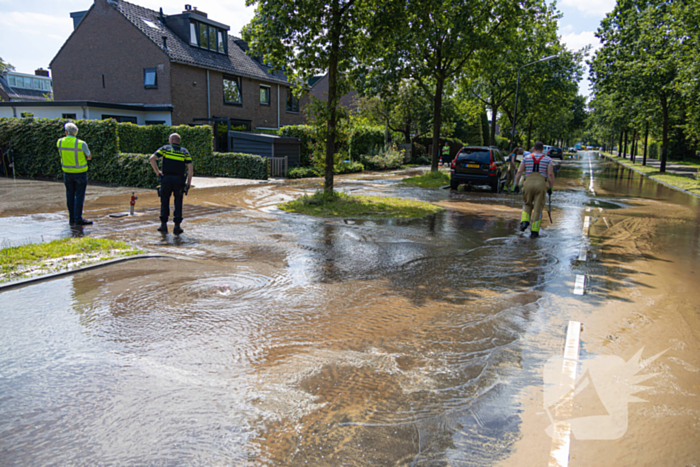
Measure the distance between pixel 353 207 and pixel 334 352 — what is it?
9.06 m

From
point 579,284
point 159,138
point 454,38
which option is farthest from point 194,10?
point 579,284

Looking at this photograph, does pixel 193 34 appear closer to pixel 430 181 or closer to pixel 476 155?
pixel 430 181

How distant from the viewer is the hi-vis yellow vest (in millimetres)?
9516

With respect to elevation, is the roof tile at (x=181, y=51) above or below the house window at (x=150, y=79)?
above

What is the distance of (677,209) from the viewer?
15141 mm

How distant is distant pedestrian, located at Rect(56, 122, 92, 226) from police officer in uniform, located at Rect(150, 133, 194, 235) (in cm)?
183

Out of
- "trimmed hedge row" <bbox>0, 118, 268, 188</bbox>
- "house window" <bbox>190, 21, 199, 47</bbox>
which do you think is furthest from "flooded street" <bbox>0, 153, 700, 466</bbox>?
"house window" <bbox>190, 21, 199, 47</bbox>

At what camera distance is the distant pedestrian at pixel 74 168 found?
31.2ft

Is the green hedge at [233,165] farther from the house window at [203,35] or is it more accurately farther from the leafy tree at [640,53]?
the leafy tree at [640,53]

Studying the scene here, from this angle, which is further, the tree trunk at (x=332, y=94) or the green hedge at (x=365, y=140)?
the green hedge at (x=365, y=140)

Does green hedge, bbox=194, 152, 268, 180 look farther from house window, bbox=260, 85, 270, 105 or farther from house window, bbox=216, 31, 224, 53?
house window, bbox=260, 85, 270, 105
